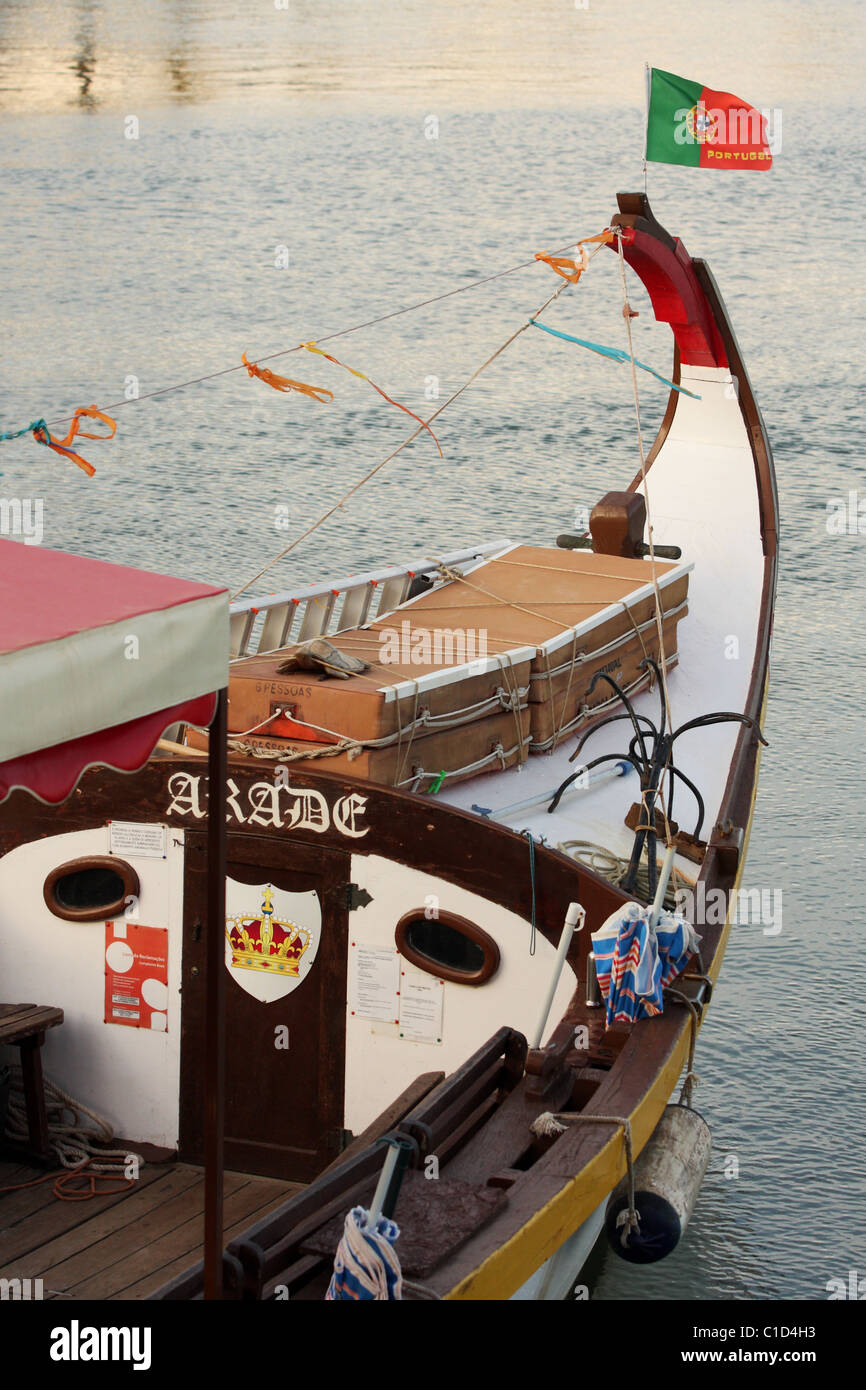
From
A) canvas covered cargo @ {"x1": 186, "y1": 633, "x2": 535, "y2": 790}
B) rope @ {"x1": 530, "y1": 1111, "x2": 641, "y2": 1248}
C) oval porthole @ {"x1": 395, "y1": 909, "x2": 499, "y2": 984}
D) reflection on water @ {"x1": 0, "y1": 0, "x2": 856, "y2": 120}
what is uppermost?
reflection on water @ {"x1": 0, "y1": 0, "x2": 856, "y2": 120}

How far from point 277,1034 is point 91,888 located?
2.68ft

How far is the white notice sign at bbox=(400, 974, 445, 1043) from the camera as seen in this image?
5520 millimetres

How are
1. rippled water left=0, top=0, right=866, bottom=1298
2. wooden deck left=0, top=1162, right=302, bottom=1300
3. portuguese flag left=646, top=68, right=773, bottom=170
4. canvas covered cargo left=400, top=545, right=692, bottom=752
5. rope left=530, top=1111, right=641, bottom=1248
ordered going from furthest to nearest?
1. portuguese flag left=646, top=68, right=773, bottom=170
2. rippled water left=0, top=0, right=866, bottom=1298
3. canvas covered cargo left=400, top=545, right=692, bottom=752
4. wooden deck left=0, top=1162, right=302, bottom=1300
5. rope left=530, top=1111, right=641, bottom=1248

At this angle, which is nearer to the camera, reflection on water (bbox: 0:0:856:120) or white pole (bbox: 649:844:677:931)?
white pole (bbox: 649:844:677:931)

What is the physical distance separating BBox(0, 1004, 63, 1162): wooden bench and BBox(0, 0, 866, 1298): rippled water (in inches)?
80.2

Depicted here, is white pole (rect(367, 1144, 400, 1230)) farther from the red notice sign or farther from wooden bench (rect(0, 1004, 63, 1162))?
wooden bench (rect(0, 1004, 63, 1162))

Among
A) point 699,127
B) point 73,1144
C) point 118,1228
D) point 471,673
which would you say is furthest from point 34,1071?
point 699,127

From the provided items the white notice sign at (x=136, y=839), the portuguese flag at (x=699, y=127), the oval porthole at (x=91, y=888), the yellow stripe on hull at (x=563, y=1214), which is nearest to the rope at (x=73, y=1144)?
the oval porthole at (x=91, y=888)

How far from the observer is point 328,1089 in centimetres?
570

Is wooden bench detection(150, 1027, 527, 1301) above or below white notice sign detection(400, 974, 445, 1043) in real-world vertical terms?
above

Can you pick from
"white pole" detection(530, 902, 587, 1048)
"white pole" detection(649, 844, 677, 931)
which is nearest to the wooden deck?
"white pole" detection(530, 902, 587, 1048)

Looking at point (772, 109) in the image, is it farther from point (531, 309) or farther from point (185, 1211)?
point (185, 1211)

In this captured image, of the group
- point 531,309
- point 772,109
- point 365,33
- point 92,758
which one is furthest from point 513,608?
point 365,33

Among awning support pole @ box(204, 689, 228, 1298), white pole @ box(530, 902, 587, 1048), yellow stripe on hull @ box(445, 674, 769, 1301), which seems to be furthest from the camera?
white pole @ box(530, 902, 587, 1048)
